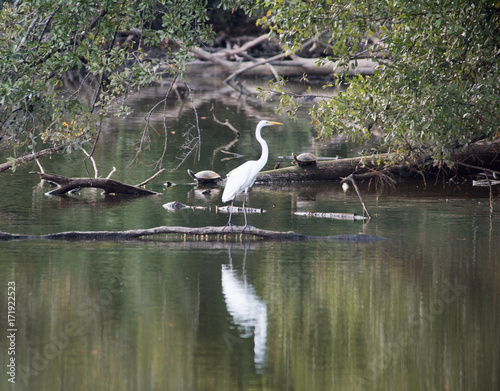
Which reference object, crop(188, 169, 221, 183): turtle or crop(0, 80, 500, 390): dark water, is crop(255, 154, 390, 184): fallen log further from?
crop(0, 80, 500, 390): dark water

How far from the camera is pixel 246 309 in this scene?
964cm

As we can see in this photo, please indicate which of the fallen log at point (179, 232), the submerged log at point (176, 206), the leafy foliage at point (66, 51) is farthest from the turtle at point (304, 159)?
the leafy foliage at point (66, 51)

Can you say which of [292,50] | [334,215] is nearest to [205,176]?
[334,215]

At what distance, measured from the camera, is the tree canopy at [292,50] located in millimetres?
12016

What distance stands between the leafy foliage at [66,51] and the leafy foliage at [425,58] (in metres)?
1.83

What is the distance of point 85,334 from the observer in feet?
28.7

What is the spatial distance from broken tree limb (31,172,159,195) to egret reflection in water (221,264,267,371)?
6.40 metres

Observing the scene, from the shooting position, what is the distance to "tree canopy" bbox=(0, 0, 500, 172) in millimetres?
12016

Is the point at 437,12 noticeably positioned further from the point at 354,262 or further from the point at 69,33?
the point at 69,33

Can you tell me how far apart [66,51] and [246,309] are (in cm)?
533

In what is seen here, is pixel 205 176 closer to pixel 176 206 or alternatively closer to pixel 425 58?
pixel 176 206

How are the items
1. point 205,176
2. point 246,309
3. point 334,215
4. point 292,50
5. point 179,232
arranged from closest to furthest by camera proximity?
1. point 246,309
2. point 179,232
3. point 292,50
4. point 334,215
5. point 205,176

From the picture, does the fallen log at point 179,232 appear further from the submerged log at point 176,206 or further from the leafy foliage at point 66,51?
the submerged log at point 176,206

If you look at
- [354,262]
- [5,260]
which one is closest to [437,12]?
[354,262]
